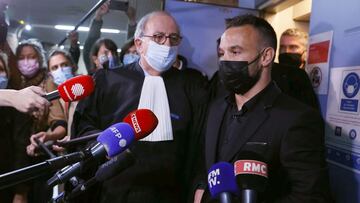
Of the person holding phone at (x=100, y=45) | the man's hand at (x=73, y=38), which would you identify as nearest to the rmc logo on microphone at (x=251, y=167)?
the person holding phone at (x=100, y=45)

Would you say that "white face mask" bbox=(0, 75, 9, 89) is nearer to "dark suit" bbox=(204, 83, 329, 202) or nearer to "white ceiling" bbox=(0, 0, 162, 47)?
"dark suit" bbox=(204, 83, 329, 202)

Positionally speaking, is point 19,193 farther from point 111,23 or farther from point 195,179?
point 111,23

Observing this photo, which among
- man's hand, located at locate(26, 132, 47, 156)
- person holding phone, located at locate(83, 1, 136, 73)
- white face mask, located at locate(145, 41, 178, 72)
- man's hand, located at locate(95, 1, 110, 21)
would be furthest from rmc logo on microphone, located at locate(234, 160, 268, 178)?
man's hand, located at locate(95, 1, 110, 21)

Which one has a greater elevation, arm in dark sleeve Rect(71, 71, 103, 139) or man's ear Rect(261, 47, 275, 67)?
man's ear Rect(261, 47, 275, 67)

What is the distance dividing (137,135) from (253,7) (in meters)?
2.16

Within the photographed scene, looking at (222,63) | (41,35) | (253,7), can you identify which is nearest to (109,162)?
(222,63)

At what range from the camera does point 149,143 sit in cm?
167

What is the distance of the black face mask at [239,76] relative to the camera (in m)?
1.43

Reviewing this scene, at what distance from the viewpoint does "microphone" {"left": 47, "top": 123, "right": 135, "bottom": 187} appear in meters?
0.89

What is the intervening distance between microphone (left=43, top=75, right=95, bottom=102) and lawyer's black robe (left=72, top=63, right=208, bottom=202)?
45 centimetres

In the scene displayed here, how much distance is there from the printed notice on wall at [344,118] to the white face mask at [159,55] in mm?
752

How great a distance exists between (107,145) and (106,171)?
25 centimetres

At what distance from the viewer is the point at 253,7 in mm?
2955

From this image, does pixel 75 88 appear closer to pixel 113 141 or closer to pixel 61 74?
pixel 113 141
